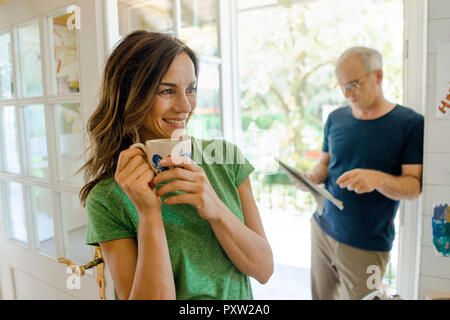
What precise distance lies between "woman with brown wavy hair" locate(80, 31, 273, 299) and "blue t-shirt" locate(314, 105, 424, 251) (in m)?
0.76

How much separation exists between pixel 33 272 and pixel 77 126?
22.5 inches

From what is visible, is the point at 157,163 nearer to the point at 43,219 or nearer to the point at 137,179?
the point at 137,179

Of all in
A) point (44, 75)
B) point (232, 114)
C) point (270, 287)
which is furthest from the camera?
point (270, 287)

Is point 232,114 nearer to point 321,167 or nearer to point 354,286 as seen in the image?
point 321,167

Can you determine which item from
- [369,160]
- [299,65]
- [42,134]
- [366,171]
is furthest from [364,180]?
[299,65]

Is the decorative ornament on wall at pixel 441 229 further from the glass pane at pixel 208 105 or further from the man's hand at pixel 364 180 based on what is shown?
the glass pane at pixel 208 105

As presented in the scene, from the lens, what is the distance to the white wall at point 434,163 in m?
0.74

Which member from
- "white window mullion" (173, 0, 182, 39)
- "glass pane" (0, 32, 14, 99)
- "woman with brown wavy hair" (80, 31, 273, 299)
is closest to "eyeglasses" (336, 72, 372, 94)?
"white window mullion" (173, 0, 182, 39)

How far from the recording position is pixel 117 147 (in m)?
0.65

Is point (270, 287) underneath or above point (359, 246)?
underneath

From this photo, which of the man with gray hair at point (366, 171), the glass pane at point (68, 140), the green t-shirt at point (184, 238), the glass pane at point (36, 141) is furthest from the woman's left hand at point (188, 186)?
the man with gray hair at point (366, 171)

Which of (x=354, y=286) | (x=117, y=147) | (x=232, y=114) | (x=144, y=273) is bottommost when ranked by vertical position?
(x=354, y=286)

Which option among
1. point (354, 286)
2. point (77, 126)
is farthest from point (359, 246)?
point (77, 126)

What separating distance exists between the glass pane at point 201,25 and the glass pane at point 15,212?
85 centimetres
